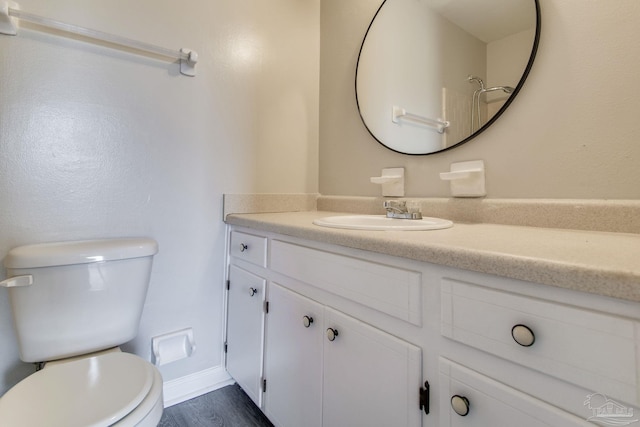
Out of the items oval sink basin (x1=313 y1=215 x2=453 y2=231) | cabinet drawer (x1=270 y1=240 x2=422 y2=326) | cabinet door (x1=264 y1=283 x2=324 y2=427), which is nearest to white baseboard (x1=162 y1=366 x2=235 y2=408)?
cabinet door (x1=264 y1=283 x2=324 y2=427)

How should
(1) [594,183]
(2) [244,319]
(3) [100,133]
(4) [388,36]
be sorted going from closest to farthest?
(1) [594,183] → (3) [100,133] → (2) [244,319] → (4) [388,36]

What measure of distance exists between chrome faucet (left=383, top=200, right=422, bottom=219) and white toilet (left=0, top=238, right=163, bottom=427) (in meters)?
0.91

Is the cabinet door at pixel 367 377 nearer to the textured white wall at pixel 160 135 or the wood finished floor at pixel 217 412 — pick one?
the wood finished floor at pixel 217 412

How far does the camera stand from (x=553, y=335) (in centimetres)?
45

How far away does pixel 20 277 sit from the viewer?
0.86 m

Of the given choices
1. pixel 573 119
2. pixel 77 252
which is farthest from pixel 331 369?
pixel 573 119

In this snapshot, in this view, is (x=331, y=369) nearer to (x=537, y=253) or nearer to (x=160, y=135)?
(x=537, y=253)

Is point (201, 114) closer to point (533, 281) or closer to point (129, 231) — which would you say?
point (129, 231)

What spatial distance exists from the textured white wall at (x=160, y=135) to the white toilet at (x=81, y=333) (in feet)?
0.62

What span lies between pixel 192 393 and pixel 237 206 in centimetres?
90

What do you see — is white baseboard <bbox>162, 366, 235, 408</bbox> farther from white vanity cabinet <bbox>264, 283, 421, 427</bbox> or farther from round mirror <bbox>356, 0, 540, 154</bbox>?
round mirror <bbox>356, 0, 540, 154</bbox>

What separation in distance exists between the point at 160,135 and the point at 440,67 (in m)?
1.21

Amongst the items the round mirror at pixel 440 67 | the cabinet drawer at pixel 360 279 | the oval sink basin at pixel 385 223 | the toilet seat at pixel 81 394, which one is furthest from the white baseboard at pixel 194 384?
the round mirror at pixel 440 67

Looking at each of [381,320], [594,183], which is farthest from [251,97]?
[594,183]
